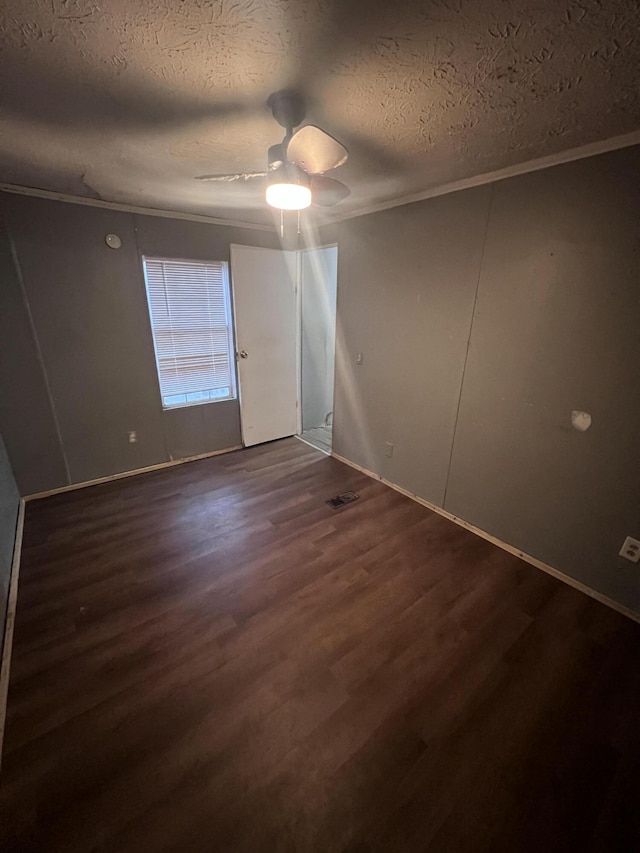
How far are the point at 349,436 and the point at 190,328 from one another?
186 centimetres

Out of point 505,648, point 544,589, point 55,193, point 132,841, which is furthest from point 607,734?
point 55,193

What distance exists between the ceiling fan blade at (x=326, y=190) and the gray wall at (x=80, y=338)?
67.5 inches

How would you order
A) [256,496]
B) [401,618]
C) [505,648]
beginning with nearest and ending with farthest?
[505,648] < [401,618] < [256,496]

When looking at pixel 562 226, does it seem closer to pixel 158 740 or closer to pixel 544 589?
pixel 544 589

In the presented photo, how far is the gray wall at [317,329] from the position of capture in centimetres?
372

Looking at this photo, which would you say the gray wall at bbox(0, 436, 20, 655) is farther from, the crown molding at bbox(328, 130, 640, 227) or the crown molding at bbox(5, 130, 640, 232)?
the crown molding at bbox(328, 130, 640, 227)

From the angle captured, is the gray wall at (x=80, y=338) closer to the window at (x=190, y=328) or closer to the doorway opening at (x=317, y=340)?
the window at (x=190, y=328)

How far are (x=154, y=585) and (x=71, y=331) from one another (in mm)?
2063

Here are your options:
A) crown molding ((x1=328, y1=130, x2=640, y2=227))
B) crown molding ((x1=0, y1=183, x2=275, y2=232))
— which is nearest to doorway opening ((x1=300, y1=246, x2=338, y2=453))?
crown molding ((x1=0, y1=183, x2=275, y2=232))

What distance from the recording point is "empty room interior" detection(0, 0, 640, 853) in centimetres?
104

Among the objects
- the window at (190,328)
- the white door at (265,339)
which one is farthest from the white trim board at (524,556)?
the window at (190,328)

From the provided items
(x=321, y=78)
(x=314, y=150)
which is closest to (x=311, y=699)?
(x=314, y=150)

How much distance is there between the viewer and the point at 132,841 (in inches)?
39.3

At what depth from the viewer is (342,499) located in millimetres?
2779
